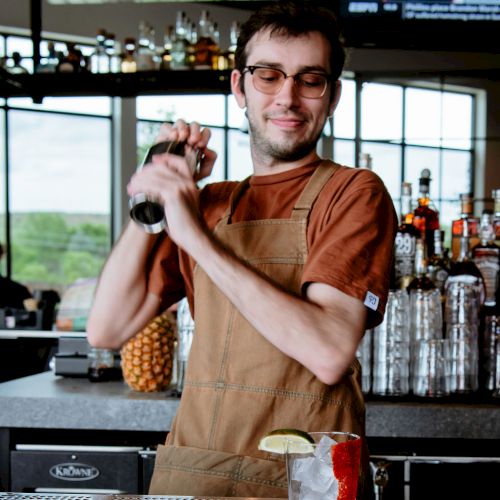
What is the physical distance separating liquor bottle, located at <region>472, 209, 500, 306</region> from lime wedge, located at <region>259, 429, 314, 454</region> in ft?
5.38

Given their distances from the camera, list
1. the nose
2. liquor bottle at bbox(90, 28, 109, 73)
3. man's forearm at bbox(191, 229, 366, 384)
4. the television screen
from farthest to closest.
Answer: liquor bottle at bbox(90, 28, 109, 73) → the television screen → the nose → man's forearm at bbox(191, 229, 366, 384)

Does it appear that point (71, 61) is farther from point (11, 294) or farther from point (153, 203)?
point (153, 203)

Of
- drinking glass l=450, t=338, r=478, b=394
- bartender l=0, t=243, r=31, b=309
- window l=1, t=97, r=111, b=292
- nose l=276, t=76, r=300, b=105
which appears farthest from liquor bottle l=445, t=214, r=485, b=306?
window l=1, t=97, r=111, b=292

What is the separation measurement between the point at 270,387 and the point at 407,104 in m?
7.35

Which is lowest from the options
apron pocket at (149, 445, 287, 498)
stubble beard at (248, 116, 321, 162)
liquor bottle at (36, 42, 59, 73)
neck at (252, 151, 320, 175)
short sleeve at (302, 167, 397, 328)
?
apron pocket at (149, 445, 287, 498)

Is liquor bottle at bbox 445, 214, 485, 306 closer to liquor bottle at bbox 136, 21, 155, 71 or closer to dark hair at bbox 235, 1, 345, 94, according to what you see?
dark hair at bbox 235, 1, 345, 94

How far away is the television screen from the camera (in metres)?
4.25

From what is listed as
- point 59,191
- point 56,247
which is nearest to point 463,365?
point 59,191

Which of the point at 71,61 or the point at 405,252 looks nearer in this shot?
the point at 405,252

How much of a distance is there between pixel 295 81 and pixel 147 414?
3.44ft

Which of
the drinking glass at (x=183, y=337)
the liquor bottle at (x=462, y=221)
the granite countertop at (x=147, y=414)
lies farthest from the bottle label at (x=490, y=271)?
the drinking glass at (x=183, y=337)

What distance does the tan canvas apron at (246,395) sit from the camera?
150 cm

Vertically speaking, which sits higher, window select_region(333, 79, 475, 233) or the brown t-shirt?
window select_region(333, 79, 475, 233)

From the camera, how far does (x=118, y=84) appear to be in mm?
4359
